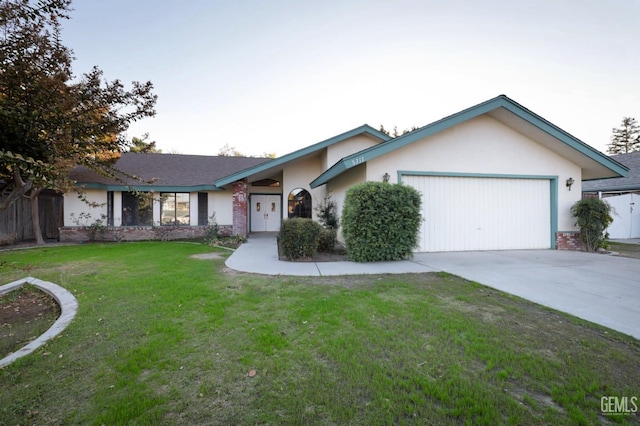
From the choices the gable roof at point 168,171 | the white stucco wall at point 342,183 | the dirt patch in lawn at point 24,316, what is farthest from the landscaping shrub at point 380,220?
the gable roof at point 168,171

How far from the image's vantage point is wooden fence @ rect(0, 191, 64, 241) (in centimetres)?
1285

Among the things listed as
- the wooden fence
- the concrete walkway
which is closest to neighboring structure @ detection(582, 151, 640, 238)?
the concrete walkway

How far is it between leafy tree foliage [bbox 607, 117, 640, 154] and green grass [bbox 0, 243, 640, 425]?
184ft

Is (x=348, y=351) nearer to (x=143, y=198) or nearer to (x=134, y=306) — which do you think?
(x=134, y=306)

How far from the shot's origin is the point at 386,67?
12.2m

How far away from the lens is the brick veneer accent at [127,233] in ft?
44.0

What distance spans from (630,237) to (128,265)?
73.7ft

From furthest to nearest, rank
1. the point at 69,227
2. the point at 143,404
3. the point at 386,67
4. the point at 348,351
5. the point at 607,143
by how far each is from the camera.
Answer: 1. the point at 607,143
2. the point at 69,227
3. the point at 386,67
4. the point at 348,351
5. the point at 143,404

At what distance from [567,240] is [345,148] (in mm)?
8934

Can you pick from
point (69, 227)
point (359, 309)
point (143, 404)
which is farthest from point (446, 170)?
point (69, 227)

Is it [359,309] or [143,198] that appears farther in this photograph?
[143,198]

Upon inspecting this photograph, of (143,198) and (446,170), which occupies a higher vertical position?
(446,170)

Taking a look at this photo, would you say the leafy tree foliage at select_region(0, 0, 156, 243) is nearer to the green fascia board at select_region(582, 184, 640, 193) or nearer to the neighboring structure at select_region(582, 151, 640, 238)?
the neighboring structure at select_region(582, 151, 640, 238)

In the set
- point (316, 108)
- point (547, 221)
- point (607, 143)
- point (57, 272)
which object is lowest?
point (57, 272)
